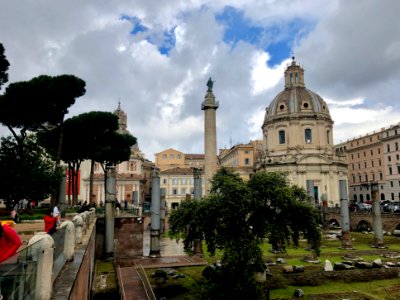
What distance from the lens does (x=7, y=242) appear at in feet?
12.2

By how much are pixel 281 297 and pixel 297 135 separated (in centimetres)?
4538

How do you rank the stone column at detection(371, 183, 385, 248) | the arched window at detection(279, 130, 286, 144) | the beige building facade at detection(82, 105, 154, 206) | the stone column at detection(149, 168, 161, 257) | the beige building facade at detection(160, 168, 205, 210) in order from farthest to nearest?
the beige building facade at detection(160, 168, 205, 210) < the beige building facade at detection(82, 105, 154, 206) < the arched window at detection(279, 130, 286, 144) < the stone column at detection(371, 183, 385, 248) < the stone column at detection(149, 168, 161, 257)

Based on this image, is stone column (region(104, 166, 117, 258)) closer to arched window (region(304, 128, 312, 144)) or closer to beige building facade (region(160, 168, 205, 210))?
arched window (region(304, 128, 312, 144))

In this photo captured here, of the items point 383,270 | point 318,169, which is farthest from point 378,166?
point 383,270

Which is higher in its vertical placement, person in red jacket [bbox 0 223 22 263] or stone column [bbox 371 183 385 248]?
person in red jacket [bbox 0 223 22 263]

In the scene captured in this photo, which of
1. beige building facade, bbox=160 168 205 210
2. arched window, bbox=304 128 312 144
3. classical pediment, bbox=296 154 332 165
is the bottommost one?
beige building facade, bbox=160 168 205 210

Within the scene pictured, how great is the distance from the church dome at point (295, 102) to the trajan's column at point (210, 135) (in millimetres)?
19875

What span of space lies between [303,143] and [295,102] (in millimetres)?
7105

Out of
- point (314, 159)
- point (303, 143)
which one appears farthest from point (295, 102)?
point (314, 159)

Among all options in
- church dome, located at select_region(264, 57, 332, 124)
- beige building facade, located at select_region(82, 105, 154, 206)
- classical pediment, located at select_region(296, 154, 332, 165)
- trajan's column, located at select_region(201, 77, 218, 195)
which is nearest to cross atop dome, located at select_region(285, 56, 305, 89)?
church dome, located at select_region(264, 57, 332, 124)

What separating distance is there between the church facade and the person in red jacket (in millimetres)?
51323

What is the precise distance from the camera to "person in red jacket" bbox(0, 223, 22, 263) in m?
3.65

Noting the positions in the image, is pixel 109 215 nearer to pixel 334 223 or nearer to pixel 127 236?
pixel 127 236

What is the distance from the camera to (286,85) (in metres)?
62.8
